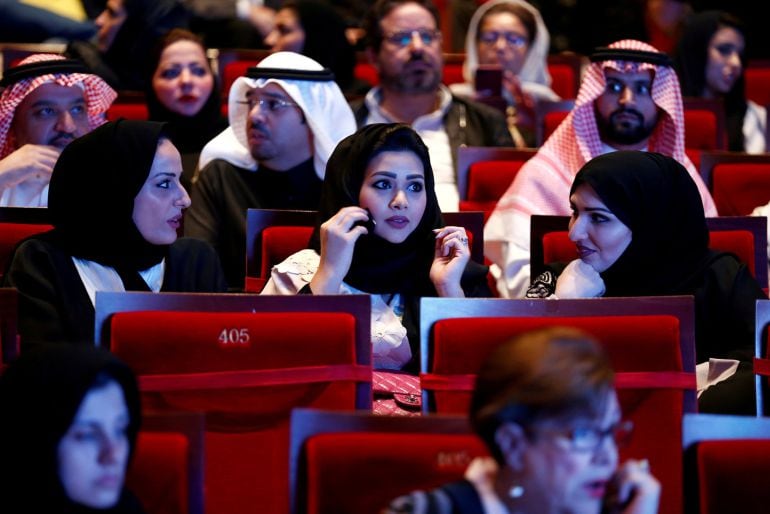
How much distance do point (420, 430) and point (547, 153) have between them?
225 cm

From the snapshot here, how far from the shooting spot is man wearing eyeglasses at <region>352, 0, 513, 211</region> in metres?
4.88

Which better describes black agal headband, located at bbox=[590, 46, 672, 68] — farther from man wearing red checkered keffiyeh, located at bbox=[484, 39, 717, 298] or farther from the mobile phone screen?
the mobile phone screen

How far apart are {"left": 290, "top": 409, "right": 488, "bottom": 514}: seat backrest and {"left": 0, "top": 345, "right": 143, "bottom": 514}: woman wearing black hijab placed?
0.87ft

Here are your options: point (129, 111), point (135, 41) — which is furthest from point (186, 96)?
point (135, 41)

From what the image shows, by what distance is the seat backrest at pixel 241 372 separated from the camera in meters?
2.30

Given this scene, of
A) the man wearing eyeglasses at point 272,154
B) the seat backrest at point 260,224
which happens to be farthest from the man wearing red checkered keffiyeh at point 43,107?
the seat backrest at point 260,224

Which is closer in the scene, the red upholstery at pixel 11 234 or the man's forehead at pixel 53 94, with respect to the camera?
the red upholstery at pixel 11 234

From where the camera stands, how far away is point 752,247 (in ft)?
10.8

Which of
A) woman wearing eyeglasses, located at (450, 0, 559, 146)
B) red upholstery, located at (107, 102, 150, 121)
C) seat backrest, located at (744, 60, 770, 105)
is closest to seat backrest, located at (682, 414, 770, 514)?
red upholstery, located at (107, 102, 150, 121)

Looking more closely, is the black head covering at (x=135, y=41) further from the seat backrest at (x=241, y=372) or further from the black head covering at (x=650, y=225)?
the seat backrest at (x=241, y=372)

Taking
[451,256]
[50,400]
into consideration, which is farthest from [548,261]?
[50,400]

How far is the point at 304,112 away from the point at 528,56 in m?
2.25

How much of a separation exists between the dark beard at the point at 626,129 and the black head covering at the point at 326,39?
1.74m

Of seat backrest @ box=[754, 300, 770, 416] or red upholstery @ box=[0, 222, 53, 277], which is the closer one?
seat backrest @ box=[754, 300, 770, 416]
